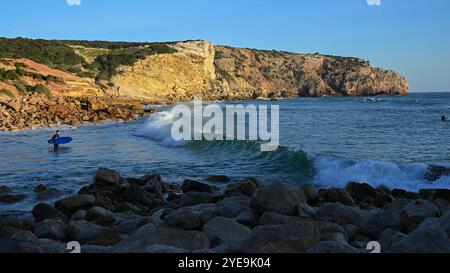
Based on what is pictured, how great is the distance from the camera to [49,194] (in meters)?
11.2

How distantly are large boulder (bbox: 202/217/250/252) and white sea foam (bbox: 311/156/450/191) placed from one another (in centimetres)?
707

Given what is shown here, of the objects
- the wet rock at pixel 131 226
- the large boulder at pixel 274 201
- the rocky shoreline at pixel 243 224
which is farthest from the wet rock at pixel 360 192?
the wet rock at pixel 131 226

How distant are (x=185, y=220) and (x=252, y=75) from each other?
138068 mm

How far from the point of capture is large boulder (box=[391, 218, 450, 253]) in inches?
193

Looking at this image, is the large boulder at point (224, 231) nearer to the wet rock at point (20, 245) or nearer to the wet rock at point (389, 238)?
the wet rock at point (389, 238)

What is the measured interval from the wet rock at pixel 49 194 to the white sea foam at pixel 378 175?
23.0 feet

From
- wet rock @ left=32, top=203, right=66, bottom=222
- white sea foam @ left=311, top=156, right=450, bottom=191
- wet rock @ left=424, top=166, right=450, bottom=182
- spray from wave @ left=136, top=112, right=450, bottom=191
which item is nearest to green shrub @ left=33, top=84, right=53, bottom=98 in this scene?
spray from wave @ left=136, top=112, right=450, bottom=191

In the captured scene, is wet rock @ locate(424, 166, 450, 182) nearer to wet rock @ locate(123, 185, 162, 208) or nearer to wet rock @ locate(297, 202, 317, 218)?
wet rock @ locate(297, 202, 317, 218)

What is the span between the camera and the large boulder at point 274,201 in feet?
22.6

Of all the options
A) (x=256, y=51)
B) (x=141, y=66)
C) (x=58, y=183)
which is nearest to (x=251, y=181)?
(x=58, y=183)

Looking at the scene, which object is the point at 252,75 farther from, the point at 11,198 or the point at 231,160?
the point at 11,198
